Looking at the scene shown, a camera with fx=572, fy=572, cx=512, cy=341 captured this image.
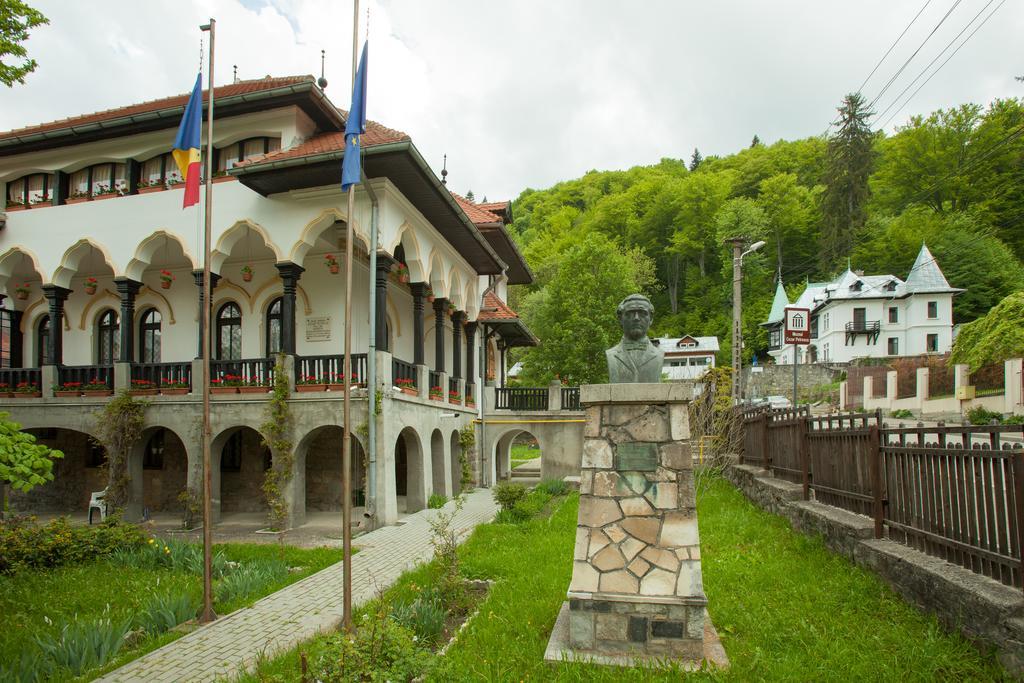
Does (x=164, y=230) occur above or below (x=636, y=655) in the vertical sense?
above

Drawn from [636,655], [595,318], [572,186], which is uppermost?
[572,186]

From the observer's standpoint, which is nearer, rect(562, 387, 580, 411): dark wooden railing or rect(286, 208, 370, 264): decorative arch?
rect(286, 208, 370, 264): decorative arch

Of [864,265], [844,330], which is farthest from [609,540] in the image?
[864,265]

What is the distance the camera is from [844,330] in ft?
154

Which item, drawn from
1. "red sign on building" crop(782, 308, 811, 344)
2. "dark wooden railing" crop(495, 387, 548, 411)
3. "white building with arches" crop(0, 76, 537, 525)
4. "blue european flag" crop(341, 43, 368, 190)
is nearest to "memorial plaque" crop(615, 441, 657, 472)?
"blue european flag" crop(341, 43, 368, 190)

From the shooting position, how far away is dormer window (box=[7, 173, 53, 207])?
50.9 ft

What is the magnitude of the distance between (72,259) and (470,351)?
11.0 meters

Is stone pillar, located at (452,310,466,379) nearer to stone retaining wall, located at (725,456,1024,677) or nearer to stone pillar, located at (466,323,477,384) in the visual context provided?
stone pillar, located at (466,323,477,384)

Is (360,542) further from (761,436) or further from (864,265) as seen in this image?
(864,265)

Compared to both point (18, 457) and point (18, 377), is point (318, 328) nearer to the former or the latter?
point (18, 377)

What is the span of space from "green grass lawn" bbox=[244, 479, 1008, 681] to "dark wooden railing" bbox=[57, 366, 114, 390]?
1077 centimetres

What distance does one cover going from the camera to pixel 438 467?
1551 centimetres

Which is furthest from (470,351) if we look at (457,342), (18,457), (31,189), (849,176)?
(849,176)

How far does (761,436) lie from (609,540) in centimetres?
780
